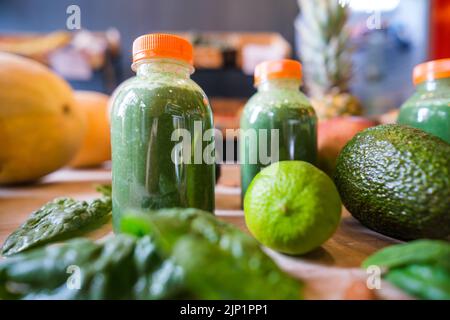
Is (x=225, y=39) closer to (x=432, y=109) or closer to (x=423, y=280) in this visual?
(x=432, y=109)

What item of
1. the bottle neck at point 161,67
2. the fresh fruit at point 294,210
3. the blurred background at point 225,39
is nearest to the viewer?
the fresh fruit at point 294,210

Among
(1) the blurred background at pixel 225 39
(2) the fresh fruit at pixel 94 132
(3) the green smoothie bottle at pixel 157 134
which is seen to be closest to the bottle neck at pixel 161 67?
(3) the green smoothie bottle at pixel 157 134

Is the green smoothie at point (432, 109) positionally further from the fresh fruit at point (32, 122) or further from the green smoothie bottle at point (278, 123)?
the fresh fruit at point (32, 122)

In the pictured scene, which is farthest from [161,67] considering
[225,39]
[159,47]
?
[225,39]

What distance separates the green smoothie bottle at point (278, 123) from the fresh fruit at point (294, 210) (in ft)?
0.54

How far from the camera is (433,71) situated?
61 cm

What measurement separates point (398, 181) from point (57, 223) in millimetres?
521

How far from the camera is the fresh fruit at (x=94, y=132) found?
47.6 inches

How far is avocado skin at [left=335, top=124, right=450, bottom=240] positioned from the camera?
15.9 inches

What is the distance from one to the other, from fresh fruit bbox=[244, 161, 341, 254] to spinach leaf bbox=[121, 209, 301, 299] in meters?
0.07

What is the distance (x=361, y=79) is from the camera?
2156 mm

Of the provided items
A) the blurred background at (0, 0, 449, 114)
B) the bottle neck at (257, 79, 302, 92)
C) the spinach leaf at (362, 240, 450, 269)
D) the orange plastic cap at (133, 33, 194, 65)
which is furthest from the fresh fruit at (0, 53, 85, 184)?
the blurred background at (0, 0, 449, 114)

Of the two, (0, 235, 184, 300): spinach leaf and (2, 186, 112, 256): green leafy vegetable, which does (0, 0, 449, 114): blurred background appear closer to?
(2, 186, 112, 256): green leafy vegetable

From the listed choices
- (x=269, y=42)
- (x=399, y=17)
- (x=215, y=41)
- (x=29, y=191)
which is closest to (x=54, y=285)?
(x=29, y=191)
